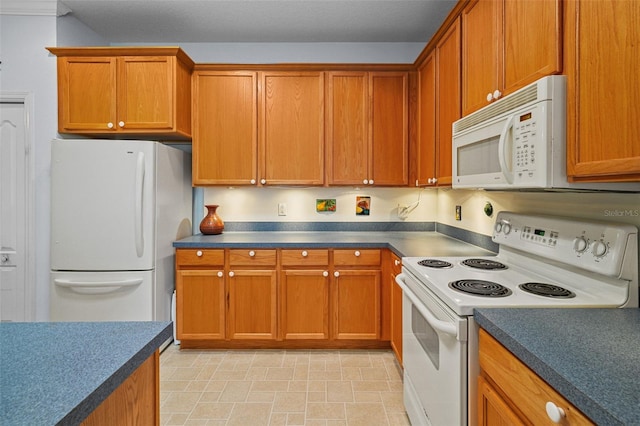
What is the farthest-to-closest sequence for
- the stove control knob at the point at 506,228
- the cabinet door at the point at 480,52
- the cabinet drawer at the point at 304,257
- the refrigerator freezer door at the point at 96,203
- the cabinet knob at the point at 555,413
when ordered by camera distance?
the cabinet drawer at the point at 304,257
the refrigerator freezer door at the point at 96,203
the stove control knob at the point at 506,228
the cabinet door at the point at 480,52
the cabinet knob at the point at 555,413

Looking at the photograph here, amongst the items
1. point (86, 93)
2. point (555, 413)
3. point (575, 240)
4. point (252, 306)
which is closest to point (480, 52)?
point (575, 240)

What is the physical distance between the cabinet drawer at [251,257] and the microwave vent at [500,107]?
5.33 ft

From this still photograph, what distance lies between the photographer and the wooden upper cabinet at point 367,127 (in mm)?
3018

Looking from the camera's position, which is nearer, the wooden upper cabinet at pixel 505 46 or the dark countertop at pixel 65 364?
the dark countertop at pixel 65 364

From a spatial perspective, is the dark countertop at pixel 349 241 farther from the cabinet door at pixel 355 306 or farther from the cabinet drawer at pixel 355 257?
the cabinet door at pixel 355 306

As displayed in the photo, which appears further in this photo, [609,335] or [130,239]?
[130,239]

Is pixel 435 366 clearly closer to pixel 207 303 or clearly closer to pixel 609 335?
pixel 609 335

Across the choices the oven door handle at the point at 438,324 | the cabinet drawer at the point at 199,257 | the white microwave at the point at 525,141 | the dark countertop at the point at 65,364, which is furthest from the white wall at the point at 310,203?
the dark countertop at the point at 65,364

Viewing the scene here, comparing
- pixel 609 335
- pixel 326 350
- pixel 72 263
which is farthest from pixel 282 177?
pixel 609 335

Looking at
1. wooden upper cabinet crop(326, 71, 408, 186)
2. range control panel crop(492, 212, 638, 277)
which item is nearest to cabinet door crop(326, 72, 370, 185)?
wooden upper cabinet crop(326, 71, 408, 186)

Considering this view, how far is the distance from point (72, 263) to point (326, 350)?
2023mm

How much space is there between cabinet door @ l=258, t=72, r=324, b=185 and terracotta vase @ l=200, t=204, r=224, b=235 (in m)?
0.55

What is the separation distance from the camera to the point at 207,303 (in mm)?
2785

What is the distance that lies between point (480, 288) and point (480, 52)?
48.6 inches
